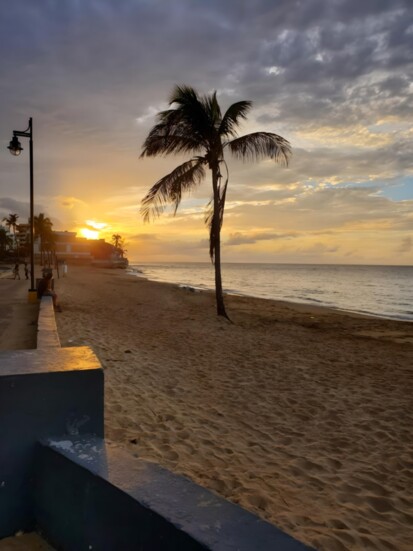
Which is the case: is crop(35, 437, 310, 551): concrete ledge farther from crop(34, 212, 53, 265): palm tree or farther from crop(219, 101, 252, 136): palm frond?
crop(34, 212, 53, 265): palm tree

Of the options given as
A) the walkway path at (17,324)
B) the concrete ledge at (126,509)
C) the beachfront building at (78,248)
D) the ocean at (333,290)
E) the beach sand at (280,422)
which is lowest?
the ocean at (333,290)

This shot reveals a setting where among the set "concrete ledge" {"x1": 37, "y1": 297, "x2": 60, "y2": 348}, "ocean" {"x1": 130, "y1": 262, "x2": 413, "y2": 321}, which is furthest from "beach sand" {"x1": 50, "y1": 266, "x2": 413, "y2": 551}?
"ocean" {"x1": 130, "y1": 262, "x2": 413, "y2": 321}

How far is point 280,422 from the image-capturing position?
553cm

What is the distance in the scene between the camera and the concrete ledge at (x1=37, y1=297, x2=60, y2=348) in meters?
6.65

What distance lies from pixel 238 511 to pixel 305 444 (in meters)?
3.54

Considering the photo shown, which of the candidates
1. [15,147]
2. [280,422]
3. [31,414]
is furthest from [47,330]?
[15,147]

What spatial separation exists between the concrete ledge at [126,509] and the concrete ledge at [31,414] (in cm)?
7

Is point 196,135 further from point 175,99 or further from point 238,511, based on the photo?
point 238,511

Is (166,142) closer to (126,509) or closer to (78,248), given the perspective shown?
(126,509)

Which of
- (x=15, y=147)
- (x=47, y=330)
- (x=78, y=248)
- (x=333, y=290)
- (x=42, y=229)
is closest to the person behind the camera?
(x=47, y=330)

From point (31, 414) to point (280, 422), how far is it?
403cm

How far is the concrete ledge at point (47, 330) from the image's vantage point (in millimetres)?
6648

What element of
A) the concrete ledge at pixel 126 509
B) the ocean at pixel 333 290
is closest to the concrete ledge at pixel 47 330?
the concrete ledge at pixel 126 509

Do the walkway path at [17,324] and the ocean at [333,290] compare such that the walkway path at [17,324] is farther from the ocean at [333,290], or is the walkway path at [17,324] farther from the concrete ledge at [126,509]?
the ocean at [333,290]
